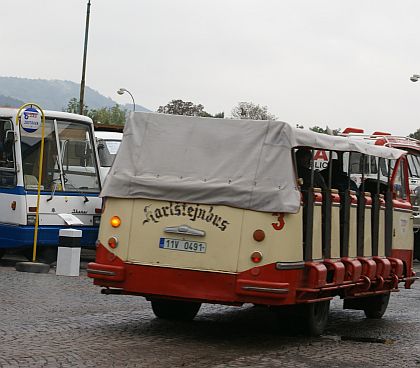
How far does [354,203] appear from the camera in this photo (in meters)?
12.8

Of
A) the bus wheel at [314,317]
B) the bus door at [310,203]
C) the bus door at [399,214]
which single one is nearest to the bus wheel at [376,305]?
the bus door at [399,214]

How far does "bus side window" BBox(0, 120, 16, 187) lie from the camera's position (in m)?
19.6

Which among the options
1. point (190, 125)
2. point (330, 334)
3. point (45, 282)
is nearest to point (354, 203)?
point (330, 334)

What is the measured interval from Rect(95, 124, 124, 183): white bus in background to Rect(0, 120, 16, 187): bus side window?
7.57 feet

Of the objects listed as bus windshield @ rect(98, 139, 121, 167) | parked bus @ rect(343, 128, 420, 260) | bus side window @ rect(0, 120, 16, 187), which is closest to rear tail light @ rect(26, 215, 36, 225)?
bus side window @ rect(0, 120, 16, 187)

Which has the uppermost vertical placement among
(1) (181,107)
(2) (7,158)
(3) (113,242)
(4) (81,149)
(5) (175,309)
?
(1) (181,107)

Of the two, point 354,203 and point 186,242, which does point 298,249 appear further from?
point 354,203

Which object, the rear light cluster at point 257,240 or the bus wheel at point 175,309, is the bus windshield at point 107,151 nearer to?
the bus wheel at point 175,309

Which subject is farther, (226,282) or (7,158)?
(7,158)

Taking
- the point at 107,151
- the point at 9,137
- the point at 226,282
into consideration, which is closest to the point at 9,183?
the point at 9,137

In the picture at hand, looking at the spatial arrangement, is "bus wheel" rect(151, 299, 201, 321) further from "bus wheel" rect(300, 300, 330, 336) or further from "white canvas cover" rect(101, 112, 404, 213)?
"white canvas cover" rect(101, 112, 404, 213)

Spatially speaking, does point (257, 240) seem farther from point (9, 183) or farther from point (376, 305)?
point (9, 183)

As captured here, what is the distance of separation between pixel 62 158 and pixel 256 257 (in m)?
9.95

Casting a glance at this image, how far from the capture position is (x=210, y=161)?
11.5m
